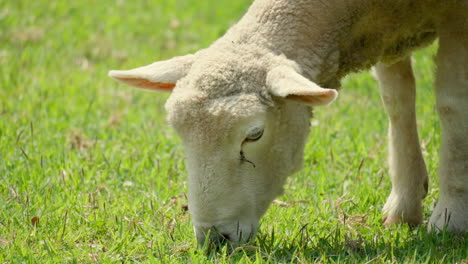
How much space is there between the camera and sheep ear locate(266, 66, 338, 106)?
398cm

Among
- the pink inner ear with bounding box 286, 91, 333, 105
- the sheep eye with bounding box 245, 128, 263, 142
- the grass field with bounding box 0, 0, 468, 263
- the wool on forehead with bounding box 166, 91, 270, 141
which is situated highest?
the pink inner ear with bounding box 286, 91, 333, 105

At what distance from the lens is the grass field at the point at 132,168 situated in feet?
14.8

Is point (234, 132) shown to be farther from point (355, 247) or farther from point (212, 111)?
point (355, 247)

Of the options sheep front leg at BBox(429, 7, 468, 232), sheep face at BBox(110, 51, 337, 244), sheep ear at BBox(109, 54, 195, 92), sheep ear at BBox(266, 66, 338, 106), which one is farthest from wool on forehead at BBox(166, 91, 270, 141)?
sheep front leg at BBox(429, 7, 468, 232)

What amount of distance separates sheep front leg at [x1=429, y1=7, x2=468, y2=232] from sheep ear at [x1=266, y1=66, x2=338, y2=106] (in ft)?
3.34

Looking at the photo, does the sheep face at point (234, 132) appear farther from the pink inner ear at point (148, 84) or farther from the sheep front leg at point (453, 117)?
the sheep front leg at point (453, 117)

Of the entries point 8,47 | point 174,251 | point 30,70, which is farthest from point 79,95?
point 174,251

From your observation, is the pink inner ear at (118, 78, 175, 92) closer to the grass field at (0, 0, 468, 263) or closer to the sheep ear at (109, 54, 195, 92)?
the sheep ear at (109, 54, 195, 92)

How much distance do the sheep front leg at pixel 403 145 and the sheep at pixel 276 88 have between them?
0.17m

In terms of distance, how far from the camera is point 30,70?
841cm

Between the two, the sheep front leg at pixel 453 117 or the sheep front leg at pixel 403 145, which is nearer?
the sheep front leg at pixel 453 117

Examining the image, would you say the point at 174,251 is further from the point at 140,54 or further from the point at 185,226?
the point at 140,54

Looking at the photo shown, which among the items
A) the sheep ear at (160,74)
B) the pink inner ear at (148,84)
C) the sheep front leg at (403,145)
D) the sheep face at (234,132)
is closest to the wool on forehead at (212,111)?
the sheep face at (234,132)

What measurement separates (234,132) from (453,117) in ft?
4.62
